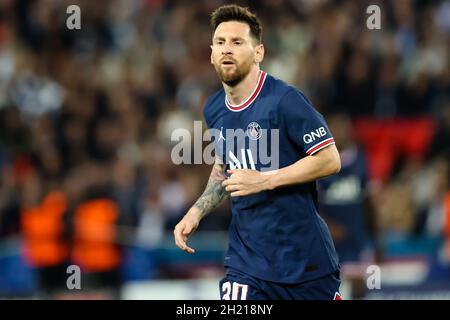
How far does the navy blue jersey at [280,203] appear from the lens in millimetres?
5051

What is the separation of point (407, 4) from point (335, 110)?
2.19 meters

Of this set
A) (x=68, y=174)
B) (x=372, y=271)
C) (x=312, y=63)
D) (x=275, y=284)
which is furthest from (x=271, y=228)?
(x=312, y=63)

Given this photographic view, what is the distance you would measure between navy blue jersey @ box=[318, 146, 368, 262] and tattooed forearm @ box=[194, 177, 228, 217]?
314 cm

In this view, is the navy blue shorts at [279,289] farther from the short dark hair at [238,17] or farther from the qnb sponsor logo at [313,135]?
the short dark hair at [238,17]

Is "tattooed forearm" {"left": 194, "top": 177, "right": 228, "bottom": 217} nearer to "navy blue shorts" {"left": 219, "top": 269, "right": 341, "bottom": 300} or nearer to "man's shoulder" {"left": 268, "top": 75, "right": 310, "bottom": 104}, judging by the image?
"navy blue shorts" {"left": 219, "top": 269, "right": 341, "bottom": 300}

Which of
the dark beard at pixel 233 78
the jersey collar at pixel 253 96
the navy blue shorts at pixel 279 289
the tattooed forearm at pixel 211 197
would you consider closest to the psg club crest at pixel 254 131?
the jersey collar at pixel 253 96

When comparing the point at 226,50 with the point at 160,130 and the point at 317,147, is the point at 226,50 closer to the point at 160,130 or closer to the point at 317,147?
the point at 317,147

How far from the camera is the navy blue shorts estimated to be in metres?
5.08

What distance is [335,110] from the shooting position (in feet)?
36.9

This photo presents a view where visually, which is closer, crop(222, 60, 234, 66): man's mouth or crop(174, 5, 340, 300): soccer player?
crop(174, 5, 340, 300): soccer player

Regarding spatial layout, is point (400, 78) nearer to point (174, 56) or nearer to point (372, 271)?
point (174, 56)

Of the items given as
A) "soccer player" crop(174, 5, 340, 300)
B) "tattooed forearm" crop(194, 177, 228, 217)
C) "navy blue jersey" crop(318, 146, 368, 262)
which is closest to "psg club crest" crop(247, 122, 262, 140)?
"soccer player" crop(174, 5, 340, 300)

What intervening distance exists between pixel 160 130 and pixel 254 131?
21.6 ft

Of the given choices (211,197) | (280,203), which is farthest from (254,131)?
(211,197)
